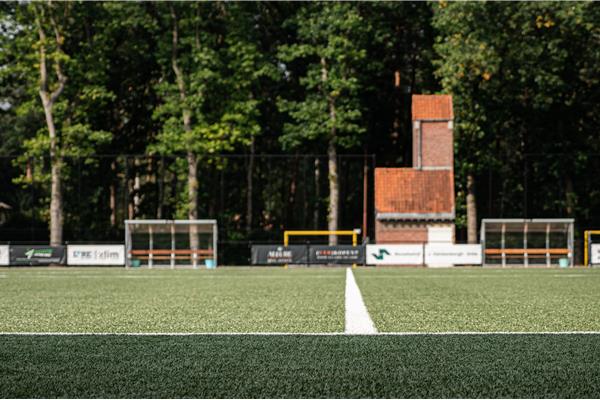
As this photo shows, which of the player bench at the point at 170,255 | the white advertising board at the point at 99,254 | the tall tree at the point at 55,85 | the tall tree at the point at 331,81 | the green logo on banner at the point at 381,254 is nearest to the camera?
the green logo on banner at the point at 381,254

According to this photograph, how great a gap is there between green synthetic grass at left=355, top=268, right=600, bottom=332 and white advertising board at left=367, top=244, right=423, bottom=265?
13.0m

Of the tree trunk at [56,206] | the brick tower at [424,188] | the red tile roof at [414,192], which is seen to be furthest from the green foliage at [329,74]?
the tree trunk at [56,206]

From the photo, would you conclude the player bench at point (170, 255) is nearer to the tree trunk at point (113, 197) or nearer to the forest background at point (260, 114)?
the forest background at point (260, 114)

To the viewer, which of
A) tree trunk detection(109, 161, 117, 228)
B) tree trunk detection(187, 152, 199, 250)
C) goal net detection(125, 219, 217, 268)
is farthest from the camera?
tree trunk detection(109, 161, 117, 228)

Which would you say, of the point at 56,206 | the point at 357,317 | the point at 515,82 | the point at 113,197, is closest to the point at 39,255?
the point at 56,206

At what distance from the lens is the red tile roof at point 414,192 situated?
129 feet

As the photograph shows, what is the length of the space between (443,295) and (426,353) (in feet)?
28.3

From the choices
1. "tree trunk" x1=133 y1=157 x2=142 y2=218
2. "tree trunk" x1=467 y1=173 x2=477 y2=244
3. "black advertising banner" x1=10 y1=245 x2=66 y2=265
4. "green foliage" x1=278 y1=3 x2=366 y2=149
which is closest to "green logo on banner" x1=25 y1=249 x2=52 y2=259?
"black advertising banner" x1=10 y1=245 x2=66 y2=265

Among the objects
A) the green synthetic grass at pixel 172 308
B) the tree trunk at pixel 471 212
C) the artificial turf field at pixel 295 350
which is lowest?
Answer: the green synthetic grass at pixel 172 308

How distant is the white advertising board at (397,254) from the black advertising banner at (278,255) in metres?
3.02

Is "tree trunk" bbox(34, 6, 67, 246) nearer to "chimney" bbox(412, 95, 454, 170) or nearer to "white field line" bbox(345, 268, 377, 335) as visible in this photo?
"chimney" bbox(412, 95, 454, 170)

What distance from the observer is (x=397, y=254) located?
107 ft

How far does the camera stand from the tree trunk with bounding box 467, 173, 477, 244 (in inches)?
1587

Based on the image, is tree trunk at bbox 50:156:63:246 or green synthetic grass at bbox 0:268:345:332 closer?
green synthetic grass at bbox 0:268:345:332
